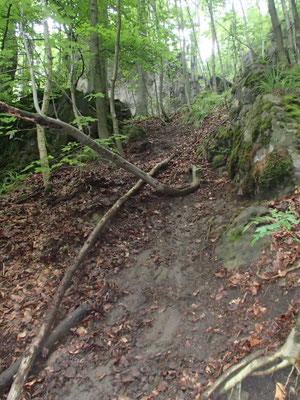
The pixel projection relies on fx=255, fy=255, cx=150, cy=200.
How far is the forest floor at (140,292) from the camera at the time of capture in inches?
119

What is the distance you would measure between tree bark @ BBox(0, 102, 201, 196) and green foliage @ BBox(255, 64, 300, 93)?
2.57 metres

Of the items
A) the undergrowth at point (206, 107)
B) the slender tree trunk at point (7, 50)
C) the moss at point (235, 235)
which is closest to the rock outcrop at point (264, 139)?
the moss at point (235, 235)

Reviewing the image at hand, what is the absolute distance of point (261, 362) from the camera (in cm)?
249

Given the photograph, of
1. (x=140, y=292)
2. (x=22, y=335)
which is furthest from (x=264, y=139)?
(x=22, y=335)

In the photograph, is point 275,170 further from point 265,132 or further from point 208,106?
point 208,106

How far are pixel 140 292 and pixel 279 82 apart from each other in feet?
18.1

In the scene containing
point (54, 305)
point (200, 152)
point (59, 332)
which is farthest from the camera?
point (200, 152)

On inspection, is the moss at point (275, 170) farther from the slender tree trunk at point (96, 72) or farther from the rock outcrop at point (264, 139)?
the slender tree trunk at point (96, 72)

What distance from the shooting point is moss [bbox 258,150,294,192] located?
4361 millimetres

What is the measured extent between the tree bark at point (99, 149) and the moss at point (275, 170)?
2226 mm

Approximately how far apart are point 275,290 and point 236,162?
3.53 meters

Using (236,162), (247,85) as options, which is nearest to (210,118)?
(247,85)

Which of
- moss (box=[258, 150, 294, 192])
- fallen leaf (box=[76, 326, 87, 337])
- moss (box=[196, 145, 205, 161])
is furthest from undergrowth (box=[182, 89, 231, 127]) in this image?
fallen leaf (box=[76, 326, 87, 337])

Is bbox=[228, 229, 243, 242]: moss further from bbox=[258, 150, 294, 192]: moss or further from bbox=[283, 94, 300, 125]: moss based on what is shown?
bbox=[283, 94, 300, 125]: moss
